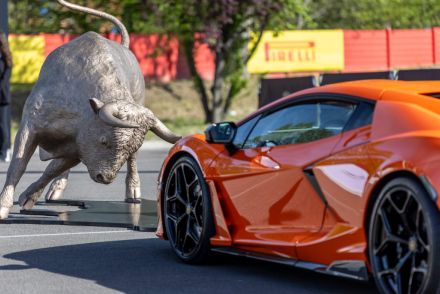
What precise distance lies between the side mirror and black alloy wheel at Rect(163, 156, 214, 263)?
292 millimetres

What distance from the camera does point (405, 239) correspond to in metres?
6.85

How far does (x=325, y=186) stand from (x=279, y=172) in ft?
1.75

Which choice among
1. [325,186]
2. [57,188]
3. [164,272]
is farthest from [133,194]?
[325,186]

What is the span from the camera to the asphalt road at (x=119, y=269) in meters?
8.05

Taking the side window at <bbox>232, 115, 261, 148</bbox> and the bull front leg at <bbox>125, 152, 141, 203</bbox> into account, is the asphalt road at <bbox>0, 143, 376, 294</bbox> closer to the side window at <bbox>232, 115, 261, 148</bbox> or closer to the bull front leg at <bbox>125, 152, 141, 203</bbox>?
the side window at <bbox>232, 115, 261, 148</bbox>

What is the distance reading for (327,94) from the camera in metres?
7.98

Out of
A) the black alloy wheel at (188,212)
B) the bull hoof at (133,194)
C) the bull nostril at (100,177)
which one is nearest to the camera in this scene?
the black alloy wheel at (188,212)

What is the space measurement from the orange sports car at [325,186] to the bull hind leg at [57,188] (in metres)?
4.92

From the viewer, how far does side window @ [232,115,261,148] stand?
861 cm

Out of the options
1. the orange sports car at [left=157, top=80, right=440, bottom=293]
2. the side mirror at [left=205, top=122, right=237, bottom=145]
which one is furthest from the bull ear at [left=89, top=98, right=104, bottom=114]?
the side mirror at [left=205, top=122, right=237, bottom=145]

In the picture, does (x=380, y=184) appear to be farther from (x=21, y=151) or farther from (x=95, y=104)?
(x=21, y=151)

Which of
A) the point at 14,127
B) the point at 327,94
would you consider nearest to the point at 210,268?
the point at 327,94

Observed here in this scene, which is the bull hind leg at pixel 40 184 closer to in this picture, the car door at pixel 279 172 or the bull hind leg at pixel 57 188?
the bull hind leg at pixel 57 188

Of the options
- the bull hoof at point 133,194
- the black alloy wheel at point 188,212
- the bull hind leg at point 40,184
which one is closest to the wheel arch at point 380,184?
the black alloy wheel at point 188,212
